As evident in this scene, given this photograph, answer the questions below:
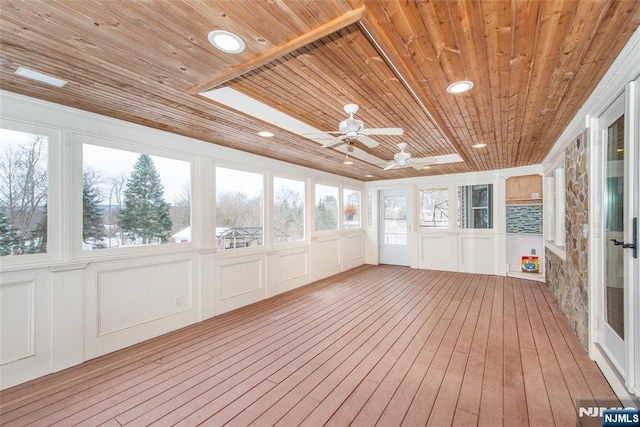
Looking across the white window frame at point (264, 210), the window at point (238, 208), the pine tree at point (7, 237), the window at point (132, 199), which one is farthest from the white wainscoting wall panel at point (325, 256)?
the pine tree at point (7, 237)

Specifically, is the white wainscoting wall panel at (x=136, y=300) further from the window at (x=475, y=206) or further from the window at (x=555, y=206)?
the window at (x=475, y=206)

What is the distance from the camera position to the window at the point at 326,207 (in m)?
6.27

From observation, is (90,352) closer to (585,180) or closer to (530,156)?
(585,180)

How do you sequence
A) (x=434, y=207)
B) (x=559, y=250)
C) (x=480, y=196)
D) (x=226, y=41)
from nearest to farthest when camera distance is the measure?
(x=226, y=41)
(x=559, y=250)
(x=480, y=196)
(x=434, y=207)

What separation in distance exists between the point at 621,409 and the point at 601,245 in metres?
1.26

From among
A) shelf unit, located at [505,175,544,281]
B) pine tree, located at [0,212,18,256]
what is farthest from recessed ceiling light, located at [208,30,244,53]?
shelf unit, located at [505,175,544,281]

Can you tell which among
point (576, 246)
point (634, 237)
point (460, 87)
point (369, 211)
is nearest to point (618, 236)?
point (634, 237)

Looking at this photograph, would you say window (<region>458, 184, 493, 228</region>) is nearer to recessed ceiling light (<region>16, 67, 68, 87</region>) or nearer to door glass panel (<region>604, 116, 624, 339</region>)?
door glass panel (<region>604, 116, 624, 339</region>)

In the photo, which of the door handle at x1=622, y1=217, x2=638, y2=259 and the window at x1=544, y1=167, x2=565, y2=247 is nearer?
the door handle at x1=622, y1=217, x2=638, y2=259

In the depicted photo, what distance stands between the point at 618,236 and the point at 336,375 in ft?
8.32

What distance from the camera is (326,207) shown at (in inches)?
258

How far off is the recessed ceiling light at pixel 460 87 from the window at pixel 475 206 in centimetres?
503

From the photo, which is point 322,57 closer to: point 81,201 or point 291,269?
point 81,201

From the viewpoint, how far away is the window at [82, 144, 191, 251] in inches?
114
